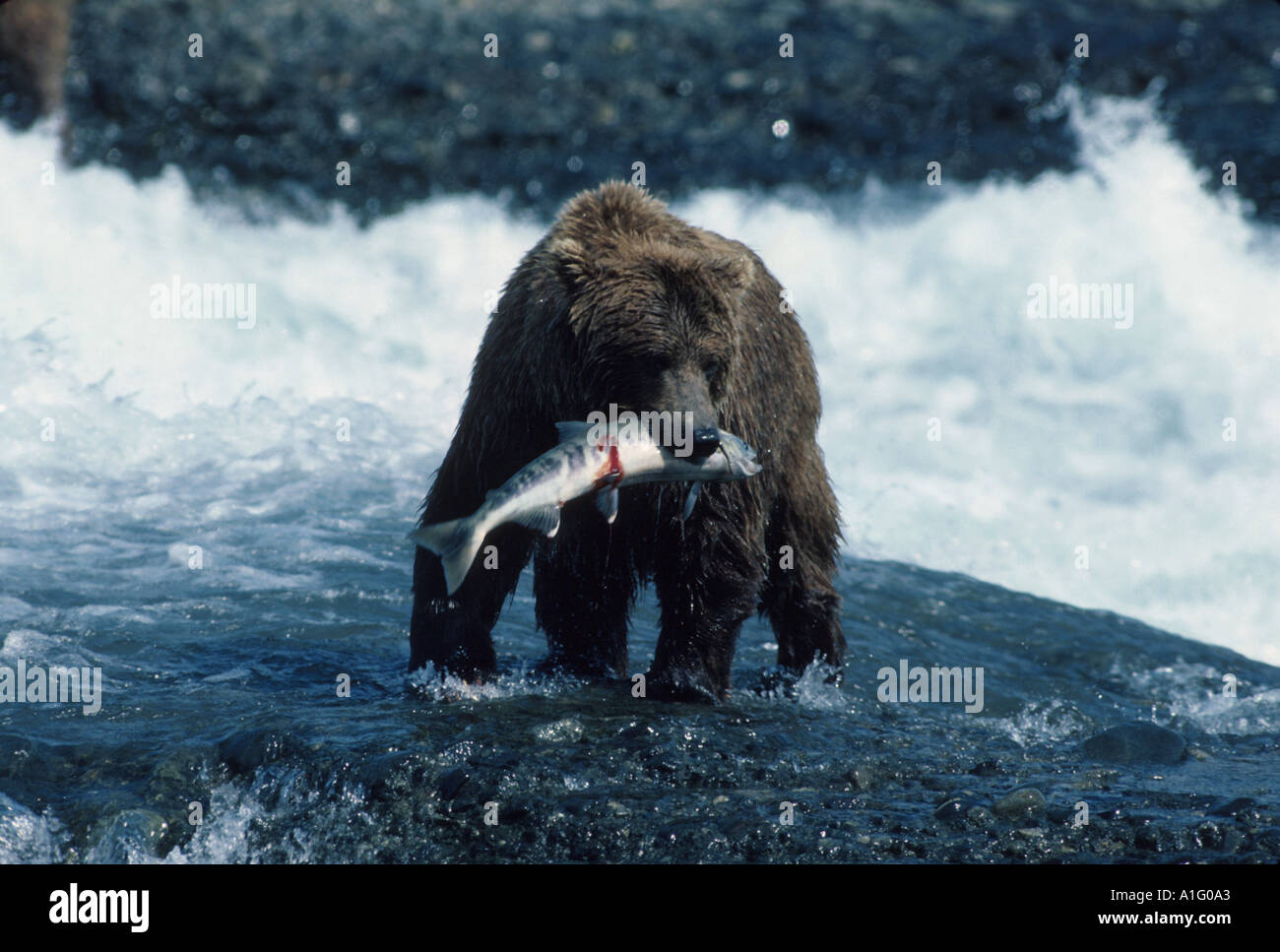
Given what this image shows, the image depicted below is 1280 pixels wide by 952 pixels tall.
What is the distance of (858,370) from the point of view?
13141 mm

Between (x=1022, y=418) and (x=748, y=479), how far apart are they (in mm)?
7560

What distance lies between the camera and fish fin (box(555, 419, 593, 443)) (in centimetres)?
459

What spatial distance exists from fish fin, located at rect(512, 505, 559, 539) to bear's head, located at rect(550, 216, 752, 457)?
1.59 feet

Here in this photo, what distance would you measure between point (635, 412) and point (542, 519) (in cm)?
54

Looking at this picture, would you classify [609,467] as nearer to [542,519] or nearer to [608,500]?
[608,500]

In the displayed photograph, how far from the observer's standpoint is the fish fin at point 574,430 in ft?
15.1

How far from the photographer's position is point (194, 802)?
4527 mm

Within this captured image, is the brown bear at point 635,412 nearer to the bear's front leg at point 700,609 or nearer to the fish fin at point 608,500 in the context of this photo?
the bear's front leg at point 700,609

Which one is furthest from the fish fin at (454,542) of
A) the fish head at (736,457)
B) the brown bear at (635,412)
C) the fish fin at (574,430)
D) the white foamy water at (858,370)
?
the white foamy water at (858,370)

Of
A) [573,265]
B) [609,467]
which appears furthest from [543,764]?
[573,265]

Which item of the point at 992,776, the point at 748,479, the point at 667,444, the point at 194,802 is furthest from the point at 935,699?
the point at 194,802

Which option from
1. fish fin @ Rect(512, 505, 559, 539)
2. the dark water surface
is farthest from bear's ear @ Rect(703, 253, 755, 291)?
the dark water surface

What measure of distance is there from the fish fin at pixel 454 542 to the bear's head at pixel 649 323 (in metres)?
0.69
